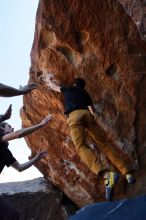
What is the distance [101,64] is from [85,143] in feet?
5.79

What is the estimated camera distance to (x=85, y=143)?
7.04 m

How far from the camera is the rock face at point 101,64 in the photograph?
7.66 m

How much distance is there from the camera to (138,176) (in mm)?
7988

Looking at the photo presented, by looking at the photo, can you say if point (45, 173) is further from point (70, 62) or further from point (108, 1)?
point (108, 1)

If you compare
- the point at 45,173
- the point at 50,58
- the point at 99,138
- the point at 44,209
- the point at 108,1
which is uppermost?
the point at 108,1

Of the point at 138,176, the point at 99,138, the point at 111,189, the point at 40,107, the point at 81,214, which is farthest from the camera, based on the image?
the point at 40,107

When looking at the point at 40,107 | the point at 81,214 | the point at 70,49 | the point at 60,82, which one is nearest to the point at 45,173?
the point at 40,107

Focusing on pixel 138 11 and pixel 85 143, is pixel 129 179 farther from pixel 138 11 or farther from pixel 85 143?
pixel 138 11

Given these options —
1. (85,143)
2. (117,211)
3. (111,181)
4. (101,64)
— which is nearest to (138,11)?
(101,64)

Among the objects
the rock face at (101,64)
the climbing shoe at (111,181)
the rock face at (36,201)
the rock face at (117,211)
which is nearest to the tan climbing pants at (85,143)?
the climbing shoe at (111,181)

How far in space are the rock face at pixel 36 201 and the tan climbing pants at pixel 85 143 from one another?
3.34 m

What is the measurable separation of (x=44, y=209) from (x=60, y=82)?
139 inches

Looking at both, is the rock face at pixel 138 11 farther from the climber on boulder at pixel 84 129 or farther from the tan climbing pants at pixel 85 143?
the tan climbing pants at pixel 85 143

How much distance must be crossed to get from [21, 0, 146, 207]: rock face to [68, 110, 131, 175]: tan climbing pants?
2.16 ft
